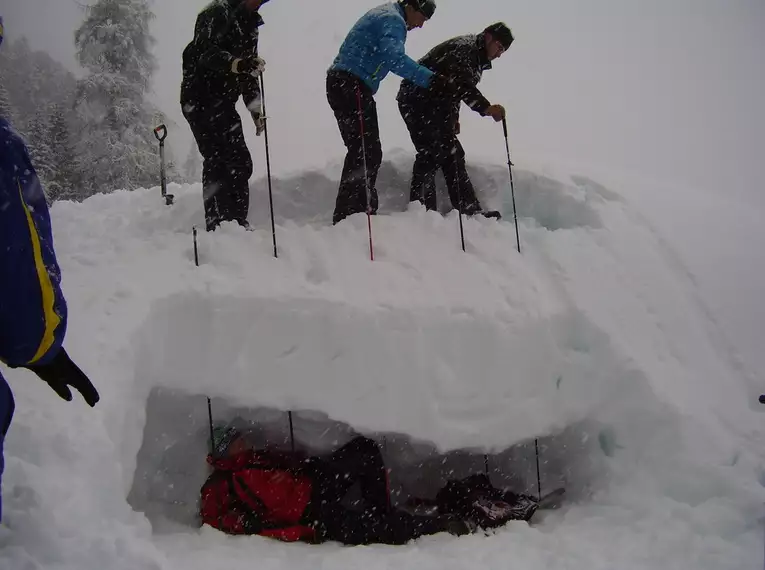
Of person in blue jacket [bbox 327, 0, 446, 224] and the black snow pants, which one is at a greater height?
person in blue jacket [bbox 327, 0, 446, 224]

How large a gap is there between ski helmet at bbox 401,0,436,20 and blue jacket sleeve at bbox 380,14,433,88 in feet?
1.04

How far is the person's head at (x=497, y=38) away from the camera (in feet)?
15.8

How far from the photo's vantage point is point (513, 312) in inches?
157

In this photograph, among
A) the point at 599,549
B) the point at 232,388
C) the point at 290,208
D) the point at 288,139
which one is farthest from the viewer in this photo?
the point at 288,139

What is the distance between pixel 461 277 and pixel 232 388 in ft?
6.35

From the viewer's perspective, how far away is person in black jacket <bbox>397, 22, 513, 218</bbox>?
482 cm

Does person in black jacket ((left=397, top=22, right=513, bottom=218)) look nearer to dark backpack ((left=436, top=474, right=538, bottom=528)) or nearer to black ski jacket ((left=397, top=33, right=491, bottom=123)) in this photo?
black ski jacket ((left=397, top=33, right=491, bottom=123))

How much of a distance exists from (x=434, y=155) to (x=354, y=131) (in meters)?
0.91

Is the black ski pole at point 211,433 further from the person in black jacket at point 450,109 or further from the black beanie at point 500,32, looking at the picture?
the black beanie at point 500,32

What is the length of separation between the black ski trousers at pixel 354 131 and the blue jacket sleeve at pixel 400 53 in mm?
400

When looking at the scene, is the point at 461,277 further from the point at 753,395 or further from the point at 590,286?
the point at 753,395

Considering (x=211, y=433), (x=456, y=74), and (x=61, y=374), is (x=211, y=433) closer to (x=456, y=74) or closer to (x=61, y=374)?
(x=61, y=374)

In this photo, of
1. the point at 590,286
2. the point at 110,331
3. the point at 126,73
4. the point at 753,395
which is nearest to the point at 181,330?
the point at 110,331

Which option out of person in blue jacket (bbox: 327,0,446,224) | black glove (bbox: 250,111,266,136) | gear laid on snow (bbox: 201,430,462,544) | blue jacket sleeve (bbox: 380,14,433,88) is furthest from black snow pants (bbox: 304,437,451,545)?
blue jacket sleeve (bbox: 380,14,433,88)
